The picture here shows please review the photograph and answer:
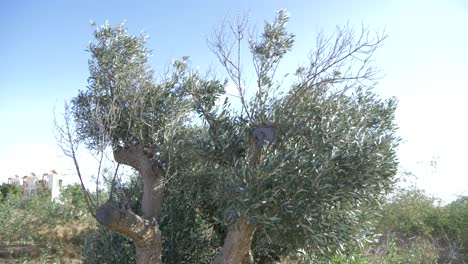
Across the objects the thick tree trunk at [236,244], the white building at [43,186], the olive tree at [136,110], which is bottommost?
the thick tree trunk at [236,244]

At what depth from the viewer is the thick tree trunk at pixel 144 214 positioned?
6.23 meters

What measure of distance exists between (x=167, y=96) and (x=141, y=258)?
11.7ft

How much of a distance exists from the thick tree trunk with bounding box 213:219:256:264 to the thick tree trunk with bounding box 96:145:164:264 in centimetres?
128

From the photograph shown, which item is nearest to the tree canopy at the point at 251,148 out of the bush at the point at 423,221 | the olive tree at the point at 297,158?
the olive tree at the point at 297,158

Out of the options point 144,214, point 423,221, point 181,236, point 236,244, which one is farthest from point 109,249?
point 423,221

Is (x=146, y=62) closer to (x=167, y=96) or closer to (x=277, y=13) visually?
(x=167, y=96)

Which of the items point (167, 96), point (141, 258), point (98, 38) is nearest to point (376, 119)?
point (167, 96)

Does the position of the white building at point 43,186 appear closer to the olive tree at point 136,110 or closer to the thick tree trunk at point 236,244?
the olive tree at point 136,110

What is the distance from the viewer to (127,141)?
851 centimetres

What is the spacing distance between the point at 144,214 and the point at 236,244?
2224 millimetres

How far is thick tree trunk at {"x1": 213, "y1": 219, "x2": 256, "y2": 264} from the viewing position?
6848 mm

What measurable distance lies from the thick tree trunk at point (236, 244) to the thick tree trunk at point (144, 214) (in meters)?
1.28

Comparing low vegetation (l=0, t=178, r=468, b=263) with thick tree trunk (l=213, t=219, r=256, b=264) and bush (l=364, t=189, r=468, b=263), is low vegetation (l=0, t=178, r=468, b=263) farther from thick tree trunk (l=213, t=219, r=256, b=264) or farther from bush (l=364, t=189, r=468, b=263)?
thick tree trunk (l=213, t=219, r=256, b=264)

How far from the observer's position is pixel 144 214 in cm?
798
